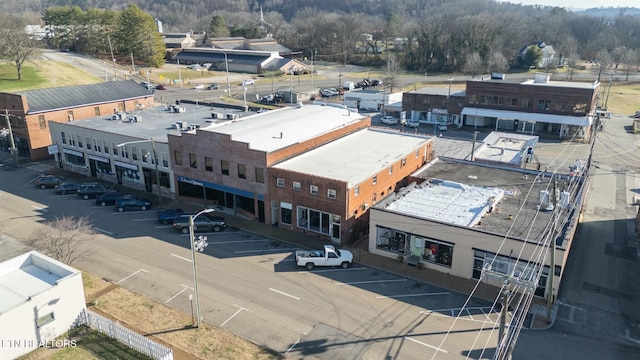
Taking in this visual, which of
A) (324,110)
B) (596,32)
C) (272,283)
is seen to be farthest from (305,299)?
(596,32)

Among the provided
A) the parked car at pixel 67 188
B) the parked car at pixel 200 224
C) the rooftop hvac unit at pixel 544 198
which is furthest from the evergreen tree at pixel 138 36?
the rooftop hvac unit at pixel 544 198

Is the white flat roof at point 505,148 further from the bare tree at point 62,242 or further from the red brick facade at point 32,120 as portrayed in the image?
the red brick facade at point 32,120

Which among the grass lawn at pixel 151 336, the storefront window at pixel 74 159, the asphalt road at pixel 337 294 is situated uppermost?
the storefront window at pixel 74 159

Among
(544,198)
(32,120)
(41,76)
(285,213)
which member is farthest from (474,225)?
(41,76)

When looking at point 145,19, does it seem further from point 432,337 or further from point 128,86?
point 432,337

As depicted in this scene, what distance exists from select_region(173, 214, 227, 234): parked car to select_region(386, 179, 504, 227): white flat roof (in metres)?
14.5

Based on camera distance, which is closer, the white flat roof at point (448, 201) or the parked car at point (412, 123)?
the white flat roof at point (448, 201)

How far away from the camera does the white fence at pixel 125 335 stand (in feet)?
74.9

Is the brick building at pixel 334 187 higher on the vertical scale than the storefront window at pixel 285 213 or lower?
higher

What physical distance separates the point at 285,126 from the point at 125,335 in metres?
27.4

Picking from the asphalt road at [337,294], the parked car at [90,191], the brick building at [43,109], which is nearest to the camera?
the asphalt road at [337,294]

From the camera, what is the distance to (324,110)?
54969mm

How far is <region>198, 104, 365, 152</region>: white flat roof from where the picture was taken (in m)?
42.2

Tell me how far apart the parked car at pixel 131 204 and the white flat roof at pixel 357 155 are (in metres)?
14.0
